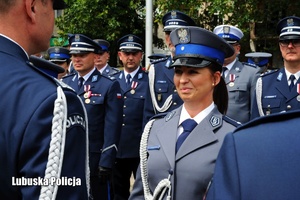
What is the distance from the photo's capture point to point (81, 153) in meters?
1.69

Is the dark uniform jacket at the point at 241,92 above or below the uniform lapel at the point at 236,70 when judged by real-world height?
below

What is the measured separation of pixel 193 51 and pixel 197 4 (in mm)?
15018

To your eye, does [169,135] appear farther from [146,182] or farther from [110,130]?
[110,130]

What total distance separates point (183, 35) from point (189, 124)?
564 mm

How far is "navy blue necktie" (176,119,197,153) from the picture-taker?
2764 millimetres

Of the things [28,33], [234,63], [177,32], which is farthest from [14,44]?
[234,63]

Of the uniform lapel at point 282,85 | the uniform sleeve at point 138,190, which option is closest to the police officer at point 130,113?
the uniform lapel at point 282,85

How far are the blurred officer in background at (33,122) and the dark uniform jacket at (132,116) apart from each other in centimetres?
477

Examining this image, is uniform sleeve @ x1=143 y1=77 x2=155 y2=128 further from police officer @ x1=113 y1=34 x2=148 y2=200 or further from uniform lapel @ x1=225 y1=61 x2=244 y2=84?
police officer @ x1=113 y1=34 x2=148 y2=200

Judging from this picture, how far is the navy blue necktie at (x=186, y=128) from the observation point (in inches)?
109

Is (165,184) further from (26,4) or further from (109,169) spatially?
(109,169)

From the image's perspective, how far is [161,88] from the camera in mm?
5488

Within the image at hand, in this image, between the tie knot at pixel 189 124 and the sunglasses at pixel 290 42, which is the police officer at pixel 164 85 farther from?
the tie knot at pixel 189 124

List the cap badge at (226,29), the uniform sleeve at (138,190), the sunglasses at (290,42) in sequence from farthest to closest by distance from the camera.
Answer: the cap badge at (226,29) < the sunglasses at (290,42) < the uniform sleeve at (138,190)
